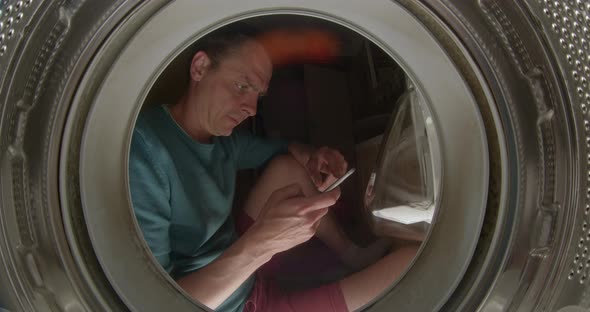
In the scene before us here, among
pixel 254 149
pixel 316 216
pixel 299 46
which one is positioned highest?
pixel 299 46

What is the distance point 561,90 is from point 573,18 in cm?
9

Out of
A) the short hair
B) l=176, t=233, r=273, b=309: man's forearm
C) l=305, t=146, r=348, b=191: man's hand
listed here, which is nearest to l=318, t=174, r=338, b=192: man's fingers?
l=305, t=146, r=348, b=191: man's hand

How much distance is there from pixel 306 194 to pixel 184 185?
0.18m

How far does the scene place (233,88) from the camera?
75cm

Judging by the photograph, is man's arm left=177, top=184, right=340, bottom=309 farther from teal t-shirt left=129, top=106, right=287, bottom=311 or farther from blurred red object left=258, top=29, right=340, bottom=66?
blurred red object left=258, top=29, right=340, bottom=66

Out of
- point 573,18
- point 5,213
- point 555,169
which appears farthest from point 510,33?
point 5,213

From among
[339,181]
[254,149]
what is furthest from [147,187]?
[339,181]

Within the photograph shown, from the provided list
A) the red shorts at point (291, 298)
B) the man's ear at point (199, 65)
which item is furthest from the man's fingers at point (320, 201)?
the man's ear at point (199, 65)

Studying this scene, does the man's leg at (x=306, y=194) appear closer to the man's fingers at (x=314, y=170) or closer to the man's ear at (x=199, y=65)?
the man's fingers at (x=314, y=170)

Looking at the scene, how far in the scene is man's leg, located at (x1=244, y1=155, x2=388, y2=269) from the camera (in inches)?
30.6

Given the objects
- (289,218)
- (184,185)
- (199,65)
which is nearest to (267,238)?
(289,218)

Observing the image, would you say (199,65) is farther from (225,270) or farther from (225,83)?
(225,270)

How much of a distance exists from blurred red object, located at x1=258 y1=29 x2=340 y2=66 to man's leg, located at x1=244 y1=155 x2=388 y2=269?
5.7 inches

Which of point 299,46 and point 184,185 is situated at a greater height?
point 299,46
